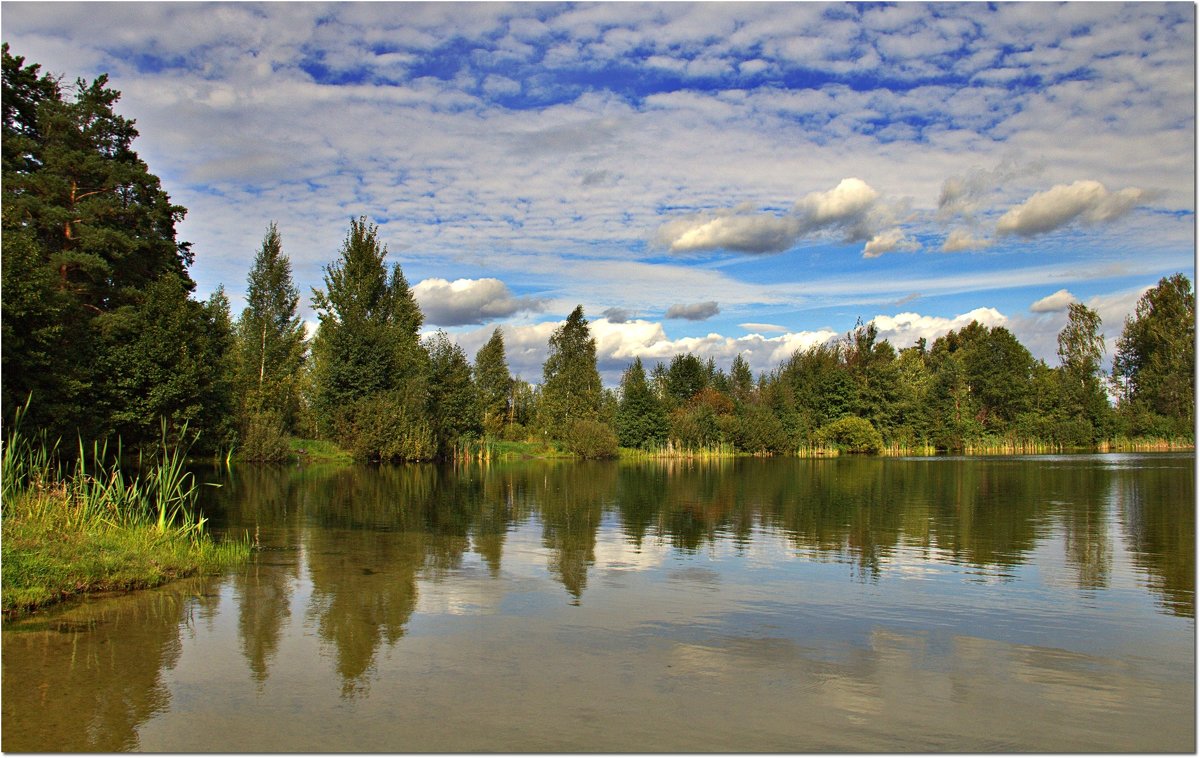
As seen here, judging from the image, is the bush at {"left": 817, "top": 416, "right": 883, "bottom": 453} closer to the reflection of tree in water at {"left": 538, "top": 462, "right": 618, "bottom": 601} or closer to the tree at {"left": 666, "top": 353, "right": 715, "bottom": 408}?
the tree at {"left": 666, "top": 353, "right": 715, "bottom": 408}

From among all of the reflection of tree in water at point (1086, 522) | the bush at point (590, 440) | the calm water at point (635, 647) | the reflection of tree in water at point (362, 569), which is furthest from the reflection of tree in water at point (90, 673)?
the bush at point (590, 440)

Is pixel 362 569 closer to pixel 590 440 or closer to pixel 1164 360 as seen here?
pixel 590 440

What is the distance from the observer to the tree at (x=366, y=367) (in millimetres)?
46438

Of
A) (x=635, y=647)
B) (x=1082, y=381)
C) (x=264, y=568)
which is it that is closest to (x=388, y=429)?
(x=264, y=568)

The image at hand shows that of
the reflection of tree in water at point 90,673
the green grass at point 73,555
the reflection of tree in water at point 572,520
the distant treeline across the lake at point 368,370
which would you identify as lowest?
the reflection of tree in water at point 572,520

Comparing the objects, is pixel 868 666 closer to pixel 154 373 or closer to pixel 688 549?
pixel 688 549

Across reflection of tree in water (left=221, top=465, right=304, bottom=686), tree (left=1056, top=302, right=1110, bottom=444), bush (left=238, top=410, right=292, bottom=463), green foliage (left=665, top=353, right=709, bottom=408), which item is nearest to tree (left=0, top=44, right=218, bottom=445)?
reflection of tree in water (left=221, top=465, right=304, bottom=686)

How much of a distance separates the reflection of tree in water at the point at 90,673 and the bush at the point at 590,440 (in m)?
47.6

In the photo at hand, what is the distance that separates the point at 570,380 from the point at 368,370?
19.6 metres

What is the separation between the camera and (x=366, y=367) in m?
48.7

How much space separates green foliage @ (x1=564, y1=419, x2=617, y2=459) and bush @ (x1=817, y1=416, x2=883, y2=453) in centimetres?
2050

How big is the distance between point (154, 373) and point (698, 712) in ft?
99.6

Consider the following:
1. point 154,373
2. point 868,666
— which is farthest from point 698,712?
point 154,373

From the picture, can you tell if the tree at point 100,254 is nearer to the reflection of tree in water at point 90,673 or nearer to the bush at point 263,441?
the bush at point 263,441
